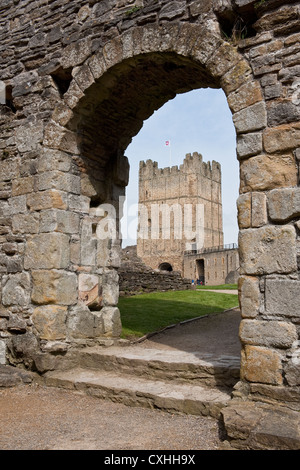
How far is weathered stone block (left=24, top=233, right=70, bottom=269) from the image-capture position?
5.72m

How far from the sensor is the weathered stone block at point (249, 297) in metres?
4.03

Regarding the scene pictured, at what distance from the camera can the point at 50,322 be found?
5613 mm

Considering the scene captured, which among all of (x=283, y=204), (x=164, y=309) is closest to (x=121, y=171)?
(x=283, y=204)

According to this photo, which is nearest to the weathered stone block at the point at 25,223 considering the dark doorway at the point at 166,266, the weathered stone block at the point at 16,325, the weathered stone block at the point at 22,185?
the weathered stone block at the point at 22,185

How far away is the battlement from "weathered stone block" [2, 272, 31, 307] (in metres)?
45.3

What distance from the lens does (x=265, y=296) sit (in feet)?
13.1

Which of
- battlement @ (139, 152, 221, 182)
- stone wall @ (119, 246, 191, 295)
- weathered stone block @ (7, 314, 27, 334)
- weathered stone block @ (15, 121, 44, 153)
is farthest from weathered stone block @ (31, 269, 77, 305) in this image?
battlement @ (139, 152, 221, 182)

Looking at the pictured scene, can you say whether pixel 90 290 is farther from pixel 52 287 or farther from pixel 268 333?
pixel 268 333

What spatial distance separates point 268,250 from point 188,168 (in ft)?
156

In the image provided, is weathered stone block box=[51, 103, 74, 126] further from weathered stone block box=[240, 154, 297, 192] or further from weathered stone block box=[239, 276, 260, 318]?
weathered stone block box=[239, 276, 260, 318]

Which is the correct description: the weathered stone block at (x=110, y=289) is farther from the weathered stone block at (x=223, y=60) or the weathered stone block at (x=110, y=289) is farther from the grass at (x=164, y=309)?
the weathered stone block at (x=223, y=60)

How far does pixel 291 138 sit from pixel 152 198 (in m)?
48.9

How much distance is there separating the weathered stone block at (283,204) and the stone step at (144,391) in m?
1.81
